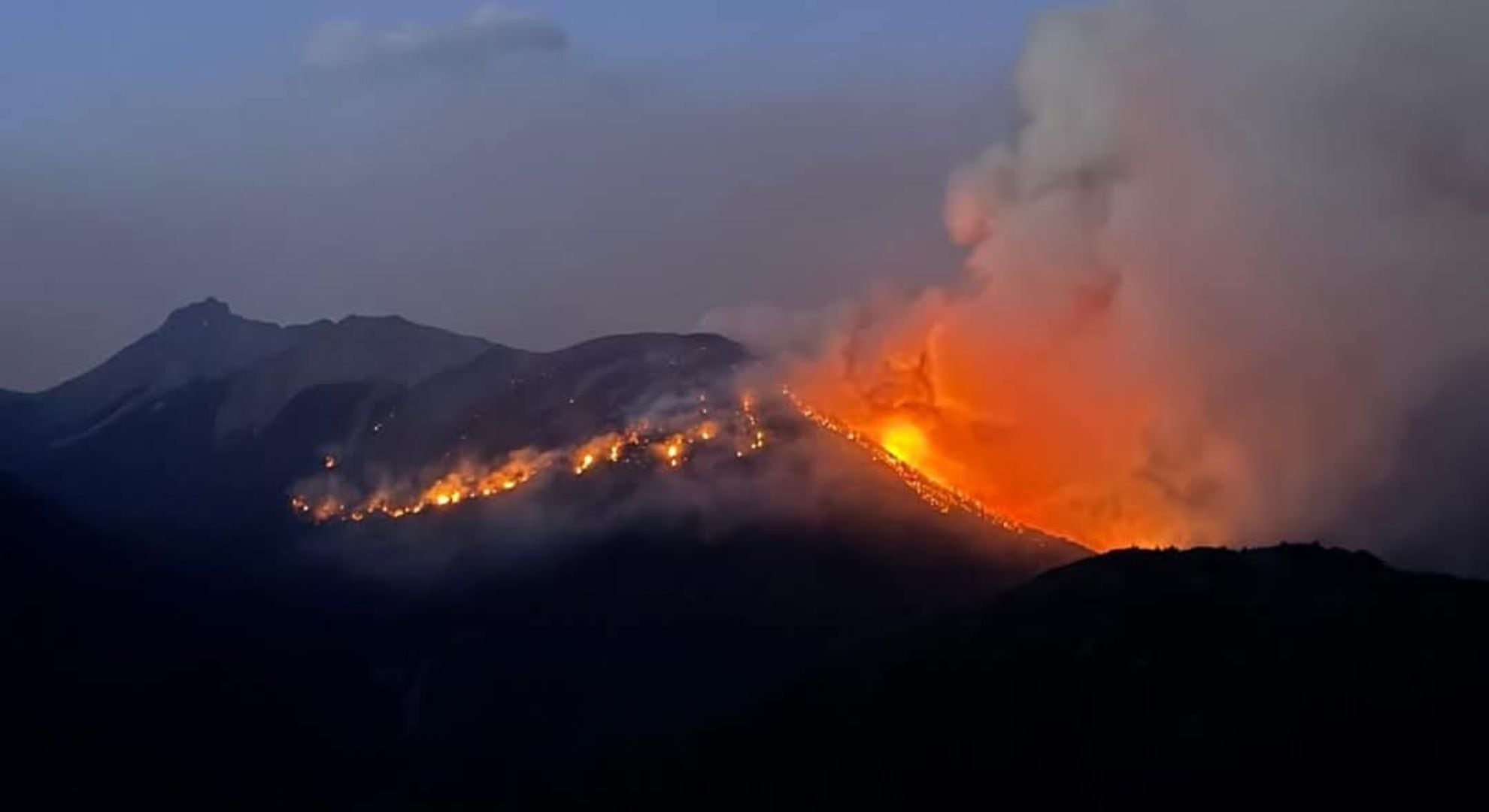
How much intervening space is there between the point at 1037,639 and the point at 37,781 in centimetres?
5801

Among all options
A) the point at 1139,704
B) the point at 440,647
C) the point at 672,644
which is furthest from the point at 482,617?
the point at 1139,704

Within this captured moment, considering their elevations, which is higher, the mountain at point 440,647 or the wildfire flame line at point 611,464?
the wildfire flame line at point 611,464

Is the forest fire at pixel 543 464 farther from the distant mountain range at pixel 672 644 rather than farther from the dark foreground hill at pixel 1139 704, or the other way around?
the dark foreground hill at pixel 1139 704

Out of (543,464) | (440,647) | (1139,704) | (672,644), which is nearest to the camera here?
(1139,704)

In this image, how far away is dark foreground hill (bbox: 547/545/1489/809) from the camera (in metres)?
87.5

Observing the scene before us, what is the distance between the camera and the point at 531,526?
16025 cm

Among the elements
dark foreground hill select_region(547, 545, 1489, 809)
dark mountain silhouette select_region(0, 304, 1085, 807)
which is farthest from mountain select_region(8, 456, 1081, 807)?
dark foreground hill select_region(547, 545, 1489, 809)

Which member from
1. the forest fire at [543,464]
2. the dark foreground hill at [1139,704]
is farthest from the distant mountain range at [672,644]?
the forest fire at [543,464]

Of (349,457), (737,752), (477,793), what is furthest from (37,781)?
(349,457)

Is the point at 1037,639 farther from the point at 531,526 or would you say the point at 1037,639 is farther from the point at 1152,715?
the point at 531,526

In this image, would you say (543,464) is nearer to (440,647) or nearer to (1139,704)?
(440,647)

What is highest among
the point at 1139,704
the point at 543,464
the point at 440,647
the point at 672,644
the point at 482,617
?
the point at 543,464

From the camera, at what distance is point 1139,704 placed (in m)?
95.6

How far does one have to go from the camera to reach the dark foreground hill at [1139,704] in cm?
8750
